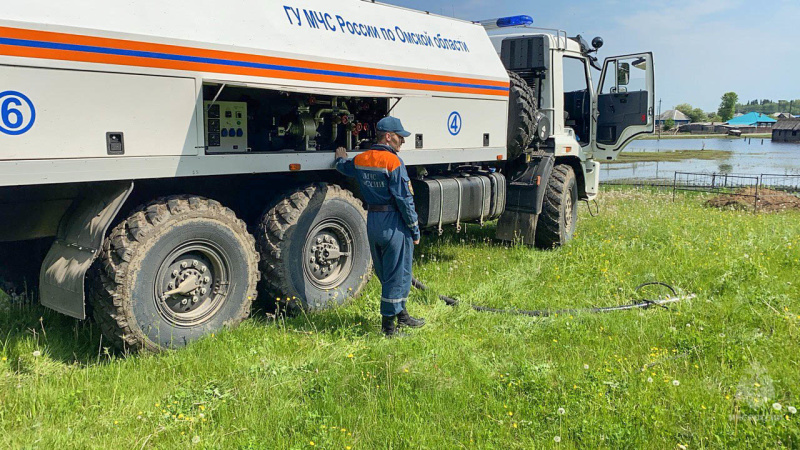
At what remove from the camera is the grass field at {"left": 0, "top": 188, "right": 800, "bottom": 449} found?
3.68 m

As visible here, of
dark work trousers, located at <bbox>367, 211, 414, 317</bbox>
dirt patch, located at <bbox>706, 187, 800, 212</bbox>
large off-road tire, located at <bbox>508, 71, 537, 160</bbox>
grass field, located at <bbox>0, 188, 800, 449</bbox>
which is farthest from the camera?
dirt patch, located at <bbox>706, 187, 800, 212</bbox>

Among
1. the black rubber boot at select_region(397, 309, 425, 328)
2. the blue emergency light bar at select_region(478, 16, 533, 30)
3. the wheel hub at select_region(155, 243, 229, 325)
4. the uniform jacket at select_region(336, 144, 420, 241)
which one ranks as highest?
the blue emergency light bar at select_region(478, 16, 533, 30)

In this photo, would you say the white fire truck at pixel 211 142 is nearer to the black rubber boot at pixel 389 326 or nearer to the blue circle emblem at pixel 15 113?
the blue circle emblem at pixel 15 113

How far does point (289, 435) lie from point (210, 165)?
2.22m

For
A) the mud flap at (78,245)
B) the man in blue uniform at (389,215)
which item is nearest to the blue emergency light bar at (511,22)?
the man in blue uniform at (389,215)

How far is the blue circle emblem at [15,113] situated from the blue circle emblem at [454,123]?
437 centimetres

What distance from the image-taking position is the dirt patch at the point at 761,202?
16987 millimetres

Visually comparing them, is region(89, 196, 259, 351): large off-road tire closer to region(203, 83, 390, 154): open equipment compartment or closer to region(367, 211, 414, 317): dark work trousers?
region(203, 83, 390, 154): open equipment compartment

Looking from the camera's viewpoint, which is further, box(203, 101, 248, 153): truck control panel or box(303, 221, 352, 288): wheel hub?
box(303, 221, 352, 288): wheel hub

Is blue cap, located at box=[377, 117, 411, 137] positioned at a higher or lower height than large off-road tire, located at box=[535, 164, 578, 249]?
higher

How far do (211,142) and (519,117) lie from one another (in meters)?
4.35

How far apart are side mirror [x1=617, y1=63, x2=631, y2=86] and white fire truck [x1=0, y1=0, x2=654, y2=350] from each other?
8.24 feet

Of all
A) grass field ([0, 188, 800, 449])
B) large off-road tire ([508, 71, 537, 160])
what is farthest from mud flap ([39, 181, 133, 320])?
large off-road tire ([508, 71, 537, 160])

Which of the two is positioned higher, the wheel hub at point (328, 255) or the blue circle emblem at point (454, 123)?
the blue circle emblem at point (454, 123)
